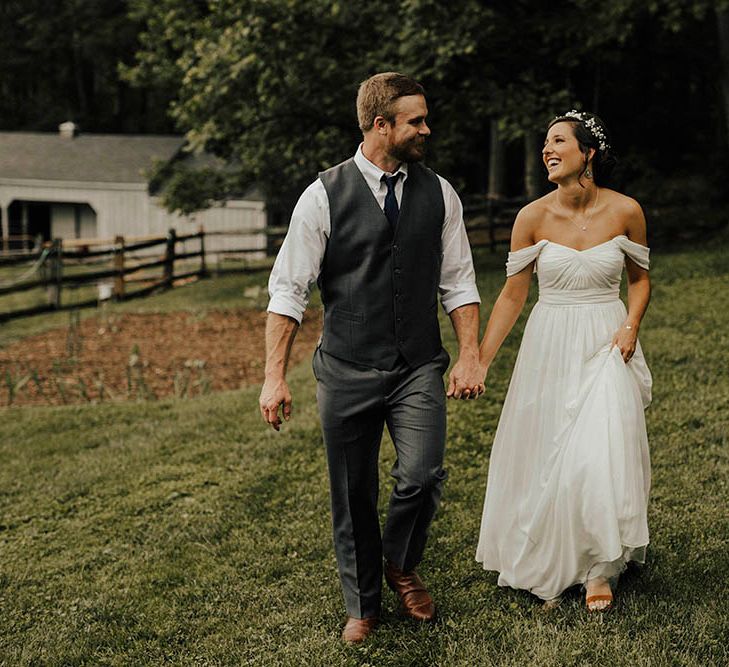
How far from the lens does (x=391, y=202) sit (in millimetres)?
3820

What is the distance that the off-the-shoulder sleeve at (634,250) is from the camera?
4.16 metres

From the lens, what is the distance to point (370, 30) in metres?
15.2

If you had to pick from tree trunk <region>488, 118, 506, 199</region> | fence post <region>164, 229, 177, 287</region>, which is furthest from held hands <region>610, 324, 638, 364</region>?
tree trunk <region>488, 118, 506, 199</region>

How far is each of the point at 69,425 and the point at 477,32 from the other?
26.5 ft

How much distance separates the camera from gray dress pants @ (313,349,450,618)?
3.88m

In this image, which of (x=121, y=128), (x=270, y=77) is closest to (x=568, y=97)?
(x=270, y=77)

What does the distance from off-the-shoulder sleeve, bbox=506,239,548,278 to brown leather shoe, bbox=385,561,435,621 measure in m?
1.38

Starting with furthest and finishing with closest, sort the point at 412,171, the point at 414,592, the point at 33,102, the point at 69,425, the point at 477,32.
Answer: the point at 33,102 < the point at 477,32 < the point at 69,425 < the point at 414,592 < the point at 412,171

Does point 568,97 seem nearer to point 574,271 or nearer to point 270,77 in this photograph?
point 270,77

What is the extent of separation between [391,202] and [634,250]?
1104 mm

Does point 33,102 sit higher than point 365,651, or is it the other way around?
point 33,102

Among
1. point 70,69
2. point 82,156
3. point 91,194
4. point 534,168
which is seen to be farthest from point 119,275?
point 70,69

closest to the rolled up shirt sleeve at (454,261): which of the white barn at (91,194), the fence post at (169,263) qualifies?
the fence post at (169,263)

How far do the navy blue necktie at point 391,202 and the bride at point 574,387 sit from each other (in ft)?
2.24
